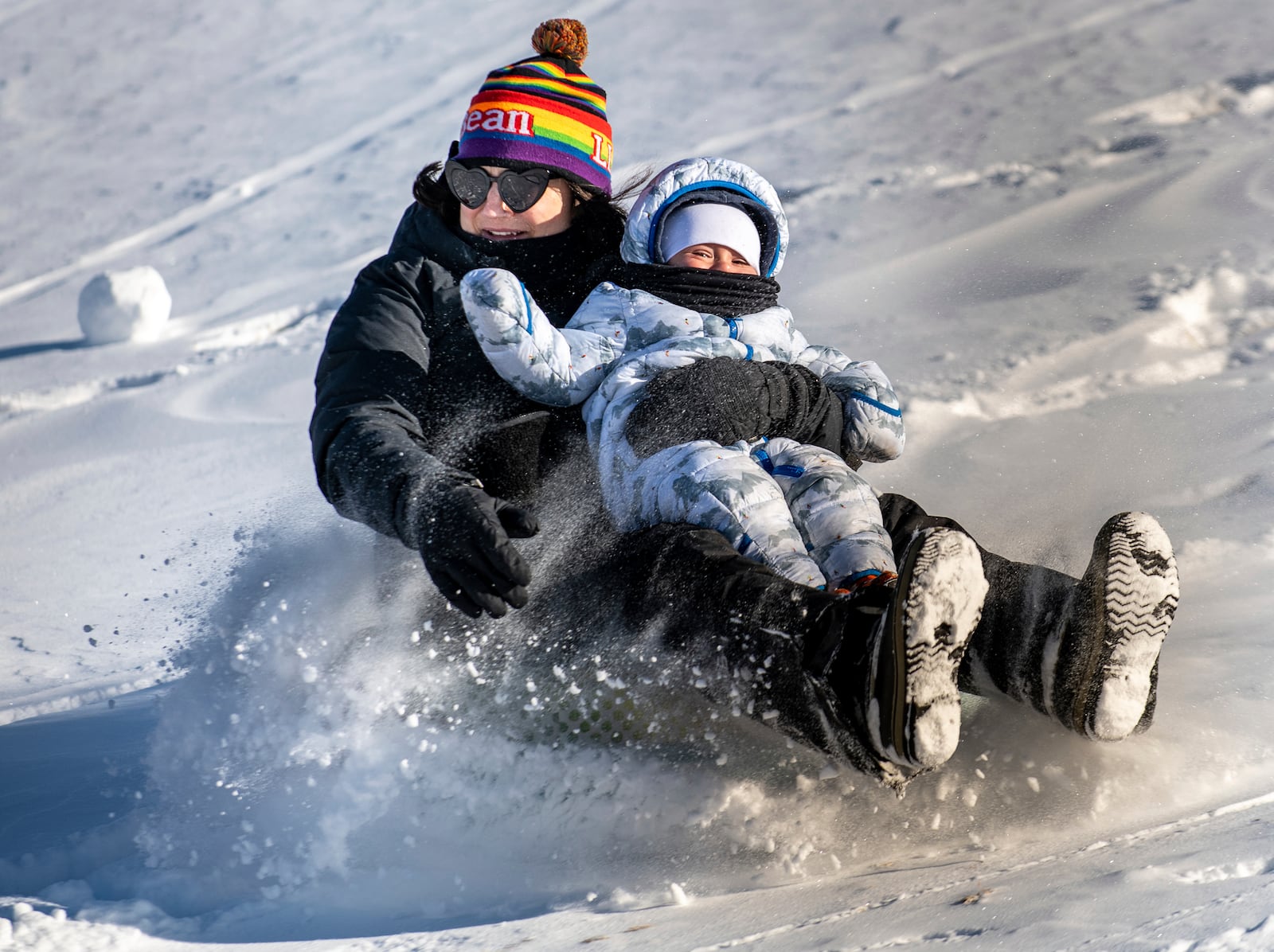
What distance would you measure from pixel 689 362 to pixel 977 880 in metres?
1.07

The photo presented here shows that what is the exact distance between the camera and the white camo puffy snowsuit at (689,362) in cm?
194

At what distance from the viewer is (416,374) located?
96.1 inches

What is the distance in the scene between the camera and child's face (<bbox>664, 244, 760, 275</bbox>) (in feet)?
8.11

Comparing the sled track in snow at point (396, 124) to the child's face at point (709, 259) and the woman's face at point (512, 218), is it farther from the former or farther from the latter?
the child's face at point (709, 259)

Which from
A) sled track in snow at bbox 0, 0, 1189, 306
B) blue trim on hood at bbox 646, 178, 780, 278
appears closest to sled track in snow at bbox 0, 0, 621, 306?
sled track in snow at bbox 0, 0, 1189, 306

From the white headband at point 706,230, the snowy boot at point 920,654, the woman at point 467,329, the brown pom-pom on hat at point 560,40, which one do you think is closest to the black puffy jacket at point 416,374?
the woman at point 467,329

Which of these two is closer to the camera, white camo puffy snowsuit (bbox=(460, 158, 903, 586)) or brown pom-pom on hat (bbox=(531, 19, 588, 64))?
white camo puffy snowsuit (bbox=(460, 158, 903, 586))

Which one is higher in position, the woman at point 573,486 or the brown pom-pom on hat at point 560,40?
the brown pom-pom on hat at point 560,40

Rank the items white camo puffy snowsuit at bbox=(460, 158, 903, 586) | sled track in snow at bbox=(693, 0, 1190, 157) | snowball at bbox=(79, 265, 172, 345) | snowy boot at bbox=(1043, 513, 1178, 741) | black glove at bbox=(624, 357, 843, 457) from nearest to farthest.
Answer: snowy boot at bbox=(1043, 513, 1178, 741) < white camo puffy snowsuit at bbox=(460, 158, 903, 586) < black glove at bbox=(624, 357, 843, 457) < snowball at bbox=(79, 265, 172, 345) < sled track in snow at bbox=(693, 0, 1190, 157)

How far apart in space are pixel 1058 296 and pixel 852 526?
125 inches

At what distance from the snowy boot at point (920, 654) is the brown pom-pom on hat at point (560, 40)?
182 cm

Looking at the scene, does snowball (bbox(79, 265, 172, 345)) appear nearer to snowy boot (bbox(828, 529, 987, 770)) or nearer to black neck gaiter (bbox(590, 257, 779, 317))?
black neck gaiter (bbox(590, 257, 779, 317))

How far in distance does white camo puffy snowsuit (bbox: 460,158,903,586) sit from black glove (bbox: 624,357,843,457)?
1.3 inches

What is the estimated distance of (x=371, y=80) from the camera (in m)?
9.17
